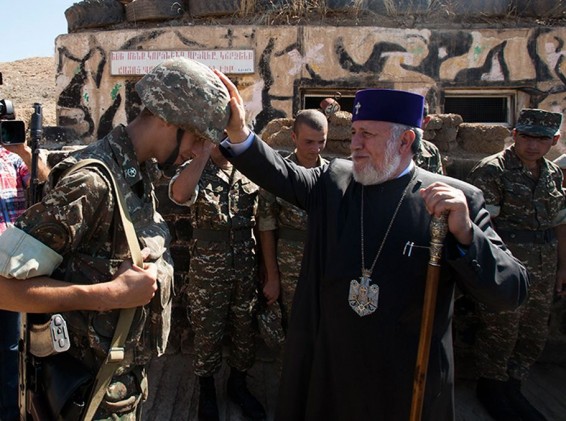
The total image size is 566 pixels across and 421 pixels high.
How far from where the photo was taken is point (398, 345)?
2135 mm

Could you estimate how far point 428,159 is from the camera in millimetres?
3879

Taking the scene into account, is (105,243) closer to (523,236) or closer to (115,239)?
(115,239)

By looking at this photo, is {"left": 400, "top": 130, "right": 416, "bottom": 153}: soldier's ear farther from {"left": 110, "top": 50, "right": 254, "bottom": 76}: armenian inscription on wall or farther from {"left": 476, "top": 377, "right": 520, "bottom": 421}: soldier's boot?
{"left": 110, "top": 50, "right": 254, "bottom": 76}: armenian inscription on wall

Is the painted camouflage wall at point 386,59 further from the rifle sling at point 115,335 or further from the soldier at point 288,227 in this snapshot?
the rifle sling at point 115,335

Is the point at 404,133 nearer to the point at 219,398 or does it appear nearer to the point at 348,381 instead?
the point at 348,381

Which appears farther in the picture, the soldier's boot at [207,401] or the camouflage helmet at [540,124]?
the camouflage helmet at [540,124]

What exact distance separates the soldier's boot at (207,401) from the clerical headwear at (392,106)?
2.22m

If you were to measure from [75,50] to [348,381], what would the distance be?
6.71m

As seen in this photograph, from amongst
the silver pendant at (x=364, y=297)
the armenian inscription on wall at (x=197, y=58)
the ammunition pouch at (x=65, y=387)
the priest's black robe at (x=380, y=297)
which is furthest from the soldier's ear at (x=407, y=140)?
the armenian inscription on wall at (x=197, y=58)

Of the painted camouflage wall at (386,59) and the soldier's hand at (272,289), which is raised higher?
the painted camouflage wall at (386,59)

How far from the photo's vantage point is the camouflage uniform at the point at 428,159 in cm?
383

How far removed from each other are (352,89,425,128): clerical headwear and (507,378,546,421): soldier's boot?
243 cm

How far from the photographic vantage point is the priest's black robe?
6.98 ft

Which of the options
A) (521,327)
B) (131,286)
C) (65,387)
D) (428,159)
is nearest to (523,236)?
(521,327)
